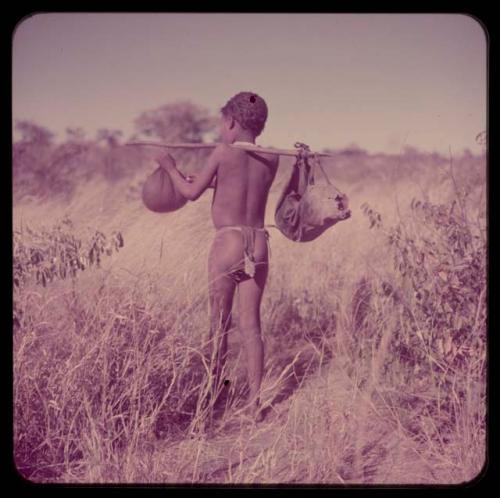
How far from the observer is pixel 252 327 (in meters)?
3.50

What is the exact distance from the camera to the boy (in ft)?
11.2

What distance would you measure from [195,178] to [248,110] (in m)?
0.38

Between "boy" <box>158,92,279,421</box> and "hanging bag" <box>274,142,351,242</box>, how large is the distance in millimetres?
113

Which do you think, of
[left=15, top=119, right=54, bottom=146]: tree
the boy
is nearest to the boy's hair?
the boy

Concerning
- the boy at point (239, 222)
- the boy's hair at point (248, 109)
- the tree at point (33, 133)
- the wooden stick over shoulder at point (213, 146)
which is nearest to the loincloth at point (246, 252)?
the boy at point (239, 222)

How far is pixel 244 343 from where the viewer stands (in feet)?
11.5

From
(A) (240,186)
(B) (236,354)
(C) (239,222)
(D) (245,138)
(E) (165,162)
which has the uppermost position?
(D) (245,138)

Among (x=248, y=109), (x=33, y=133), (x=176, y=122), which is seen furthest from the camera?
(x=176, y=122)

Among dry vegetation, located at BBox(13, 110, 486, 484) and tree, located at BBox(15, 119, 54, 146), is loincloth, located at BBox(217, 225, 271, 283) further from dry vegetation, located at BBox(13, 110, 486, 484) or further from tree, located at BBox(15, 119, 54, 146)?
tree, located at BBox(15, 119, 54, 146)

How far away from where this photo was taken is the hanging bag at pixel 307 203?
11.4 feet

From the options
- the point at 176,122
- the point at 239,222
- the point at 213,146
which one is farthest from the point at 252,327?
the point at 176,122

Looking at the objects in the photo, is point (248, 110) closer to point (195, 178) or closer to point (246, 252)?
point (195, 178)

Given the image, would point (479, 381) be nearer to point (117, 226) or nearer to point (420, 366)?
point (420, 366)

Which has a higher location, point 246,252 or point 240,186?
point 240,186
